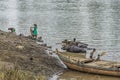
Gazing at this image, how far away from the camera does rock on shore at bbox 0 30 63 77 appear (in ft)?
60.5

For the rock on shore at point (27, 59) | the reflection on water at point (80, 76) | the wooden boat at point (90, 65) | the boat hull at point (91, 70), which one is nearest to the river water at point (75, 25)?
the reflection on water at point (80, 76)

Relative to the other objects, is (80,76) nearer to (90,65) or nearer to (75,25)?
(90,65)

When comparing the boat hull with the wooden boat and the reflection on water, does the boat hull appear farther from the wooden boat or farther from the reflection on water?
the reflection on water

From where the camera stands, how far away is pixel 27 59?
1969 cm

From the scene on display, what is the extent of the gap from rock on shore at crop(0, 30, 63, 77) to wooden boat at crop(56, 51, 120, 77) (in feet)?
2.42

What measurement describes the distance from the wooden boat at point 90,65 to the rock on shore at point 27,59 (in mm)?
736

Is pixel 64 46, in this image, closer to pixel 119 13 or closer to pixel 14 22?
pixel 14 22

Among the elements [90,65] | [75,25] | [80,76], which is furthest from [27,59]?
[75,25]

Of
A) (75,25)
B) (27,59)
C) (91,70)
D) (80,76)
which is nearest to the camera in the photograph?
(91,70)

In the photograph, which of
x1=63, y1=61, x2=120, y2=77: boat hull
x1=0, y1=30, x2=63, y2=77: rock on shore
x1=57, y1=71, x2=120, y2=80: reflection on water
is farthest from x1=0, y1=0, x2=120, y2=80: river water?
x1=0, y1=30, x2=63, y2=77: rock on shore

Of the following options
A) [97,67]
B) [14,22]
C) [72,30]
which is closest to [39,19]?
[14,22]

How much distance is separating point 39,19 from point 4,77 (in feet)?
132

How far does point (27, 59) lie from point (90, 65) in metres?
3.60

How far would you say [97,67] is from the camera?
61.8 feet
